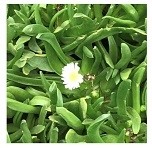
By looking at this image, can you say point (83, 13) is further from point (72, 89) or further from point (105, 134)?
point (105, 134)

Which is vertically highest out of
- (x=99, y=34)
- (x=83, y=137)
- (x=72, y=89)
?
(x=99, y=34)

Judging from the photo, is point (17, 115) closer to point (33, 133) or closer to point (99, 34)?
point (33, 133)

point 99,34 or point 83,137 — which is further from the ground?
point 99,34

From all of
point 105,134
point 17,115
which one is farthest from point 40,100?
point 105,134

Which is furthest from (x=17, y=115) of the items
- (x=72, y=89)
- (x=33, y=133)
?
(x=72, y=89)
